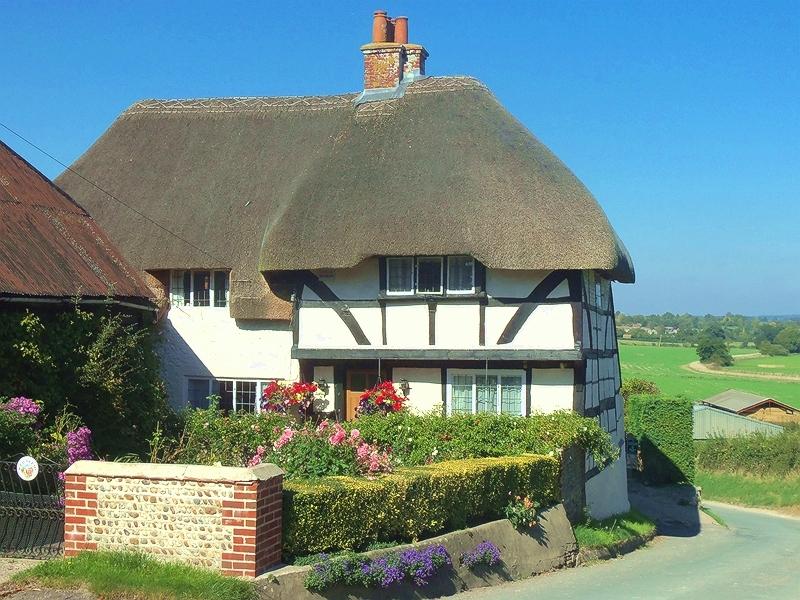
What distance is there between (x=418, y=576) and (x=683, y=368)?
288 ft

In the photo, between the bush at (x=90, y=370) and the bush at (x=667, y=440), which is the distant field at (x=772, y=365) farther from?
the bush at (x=90, y=370)

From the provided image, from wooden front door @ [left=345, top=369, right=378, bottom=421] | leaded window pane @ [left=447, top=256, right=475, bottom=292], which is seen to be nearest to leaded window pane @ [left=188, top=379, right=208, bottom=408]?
wooden front door @ [left=345, top=369, right=378, bottom=421]

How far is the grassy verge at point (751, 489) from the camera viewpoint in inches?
1396

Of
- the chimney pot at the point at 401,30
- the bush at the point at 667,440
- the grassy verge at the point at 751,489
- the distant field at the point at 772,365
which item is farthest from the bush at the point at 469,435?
the distant field at the point at 772,365

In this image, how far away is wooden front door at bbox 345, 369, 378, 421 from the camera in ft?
70.1

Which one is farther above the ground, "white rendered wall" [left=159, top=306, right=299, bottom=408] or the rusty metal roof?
the rusty metal roof

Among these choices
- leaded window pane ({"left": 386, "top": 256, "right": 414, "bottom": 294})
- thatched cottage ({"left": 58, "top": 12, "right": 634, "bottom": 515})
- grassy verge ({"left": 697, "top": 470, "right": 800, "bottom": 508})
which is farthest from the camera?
grassy verge ({"left": 697, "top": 470, "right": 800, "bottom": 508})

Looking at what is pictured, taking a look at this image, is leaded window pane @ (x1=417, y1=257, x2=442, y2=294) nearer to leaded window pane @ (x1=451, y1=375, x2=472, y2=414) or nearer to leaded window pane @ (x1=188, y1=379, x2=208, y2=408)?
leaded window pane @ (x1=451, y1=375, x2=472, y2=414)

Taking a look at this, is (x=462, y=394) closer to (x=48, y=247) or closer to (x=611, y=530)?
(x=611, y=530)

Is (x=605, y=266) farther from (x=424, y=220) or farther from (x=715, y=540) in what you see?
(x=715, y=540)

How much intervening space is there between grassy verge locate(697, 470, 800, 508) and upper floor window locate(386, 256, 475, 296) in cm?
1962

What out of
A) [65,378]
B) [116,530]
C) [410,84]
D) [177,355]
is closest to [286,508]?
[116,530]

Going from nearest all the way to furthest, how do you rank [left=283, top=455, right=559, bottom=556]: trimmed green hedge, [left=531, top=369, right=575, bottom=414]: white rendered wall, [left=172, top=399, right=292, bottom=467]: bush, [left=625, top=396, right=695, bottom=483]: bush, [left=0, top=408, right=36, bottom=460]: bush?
[left=283, top=455, right=559, bottom=556]: trimmed green hedge, [left=0, top=408, right=36, bottom=460]: bush, [left=172, top=399, right=292, bottom=467]: bush, [left=531, top=369, right=575, bottom=414]: white rendered wall, [left=625, top=396, right=695, bottom=483]: bush

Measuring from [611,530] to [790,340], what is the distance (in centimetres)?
12159
